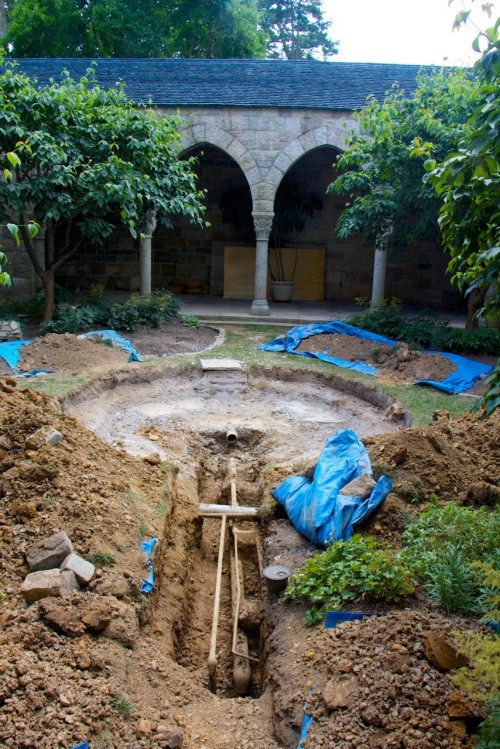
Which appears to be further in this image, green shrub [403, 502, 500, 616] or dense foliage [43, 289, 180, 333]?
dense foliage [43, 289, 180, 333]

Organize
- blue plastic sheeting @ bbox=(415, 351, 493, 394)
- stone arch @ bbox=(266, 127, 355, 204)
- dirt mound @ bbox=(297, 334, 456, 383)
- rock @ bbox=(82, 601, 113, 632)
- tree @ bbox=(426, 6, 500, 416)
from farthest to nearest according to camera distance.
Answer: stone arch @ bbox=(266, 127, 355, 204)
dirt mound @ bbox=(297, 334, 456, 383)
blue plastic sheeting @ bbox=(415, 351, 493, 394)
rock @ bbox=(82, 601, 113, 632)
tree @ bbox=(426, 6, 500, 416)

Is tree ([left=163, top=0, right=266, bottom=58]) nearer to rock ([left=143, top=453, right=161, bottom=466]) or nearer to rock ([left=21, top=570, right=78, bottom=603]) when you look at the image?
rock ([left=143, top=453, right=161, bottom=466])

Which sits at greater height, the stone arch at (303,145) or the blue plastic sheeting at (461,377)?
the stone arch at (303,145)

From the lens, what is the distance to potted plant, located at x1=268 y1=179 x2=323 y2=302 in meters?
17.7

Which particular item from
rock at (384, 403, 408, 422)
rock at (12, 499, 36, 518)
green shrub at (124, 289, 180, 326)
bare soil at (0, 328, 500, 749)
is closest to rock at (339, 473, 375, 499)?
bare soil at (0, 328, 500, 749)

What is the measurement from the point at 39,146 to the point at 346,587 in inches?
331

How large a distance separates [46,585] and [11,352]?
653cm

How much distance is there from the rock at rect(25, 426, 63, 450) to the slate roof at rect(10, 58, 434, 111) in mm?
11008

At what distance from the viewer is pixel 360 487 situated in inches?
217

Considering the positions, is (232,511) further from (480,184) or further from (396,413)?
(480,184)

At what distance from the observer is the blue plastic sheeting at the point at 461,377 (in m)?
9.62

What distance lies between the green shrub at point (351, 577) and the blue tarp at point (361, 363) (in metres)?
5.21

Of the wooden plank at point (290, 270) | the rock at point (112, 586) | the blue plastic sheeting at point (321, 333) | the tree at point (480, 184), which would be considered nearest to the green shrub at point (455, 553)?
the tree at point (480, 184)

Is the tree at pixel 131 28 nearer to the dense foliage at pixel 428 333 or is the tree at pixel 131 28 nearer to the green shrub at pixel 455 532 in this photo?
the dense foliage at pixel 428 333
